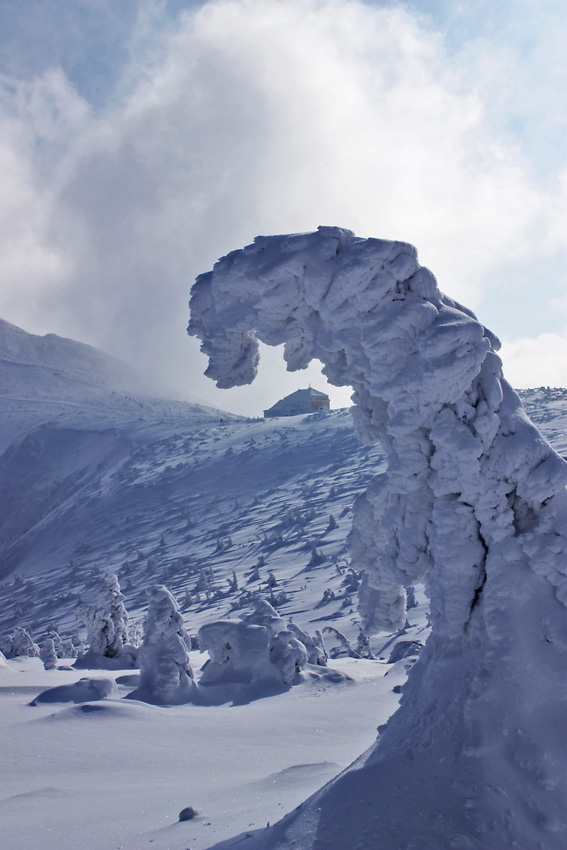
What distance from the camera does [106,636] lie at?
16.6 m

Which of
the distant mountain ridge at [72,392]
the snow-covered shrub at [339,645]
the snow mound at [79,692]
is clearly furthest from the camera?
the distant mountain ridge at [72,392]

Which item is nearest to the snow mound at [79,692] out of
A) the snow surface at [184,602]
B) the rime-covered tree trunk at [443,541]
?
the snow surface at [184,602]

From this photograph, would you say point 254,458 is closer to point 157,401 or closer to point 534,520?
point 157,401

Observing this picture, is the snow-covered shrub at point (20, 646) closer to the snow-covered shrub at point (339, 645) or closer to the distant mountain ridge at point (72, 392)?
the snow-covered shrub at point (339, 645)

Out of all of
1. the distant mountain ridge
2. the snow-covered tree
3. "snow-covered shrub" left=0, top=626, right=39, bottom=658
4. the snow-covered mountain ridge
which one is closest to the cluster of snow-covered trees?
the snow-covered tree

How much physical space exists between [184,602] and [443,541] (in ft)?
85.3

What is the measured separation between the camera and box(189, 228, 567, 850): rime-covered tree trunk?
339 centimetres

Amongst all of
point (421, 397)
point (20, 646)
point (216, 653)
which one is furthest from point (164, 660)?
point (20, 646)

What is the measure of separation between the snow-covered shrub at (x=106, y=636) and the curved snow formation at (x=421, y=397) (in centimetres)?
1379

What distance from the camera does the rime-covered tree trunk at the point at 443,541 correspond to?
3.39 metres

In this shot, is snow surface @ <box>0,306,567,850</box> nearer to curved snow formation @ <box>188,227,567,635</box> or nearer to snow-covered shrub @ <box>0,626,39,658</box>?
curved snow formation @ <box>188,227,567,635</box>

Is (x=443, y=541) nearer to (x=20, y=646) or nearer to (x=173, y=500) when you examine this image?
(x=20, y=646)

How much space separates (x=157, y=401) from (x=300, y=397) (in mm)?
25998

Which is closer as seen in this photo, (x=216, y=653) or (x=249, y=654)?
(x=249, y=654)
